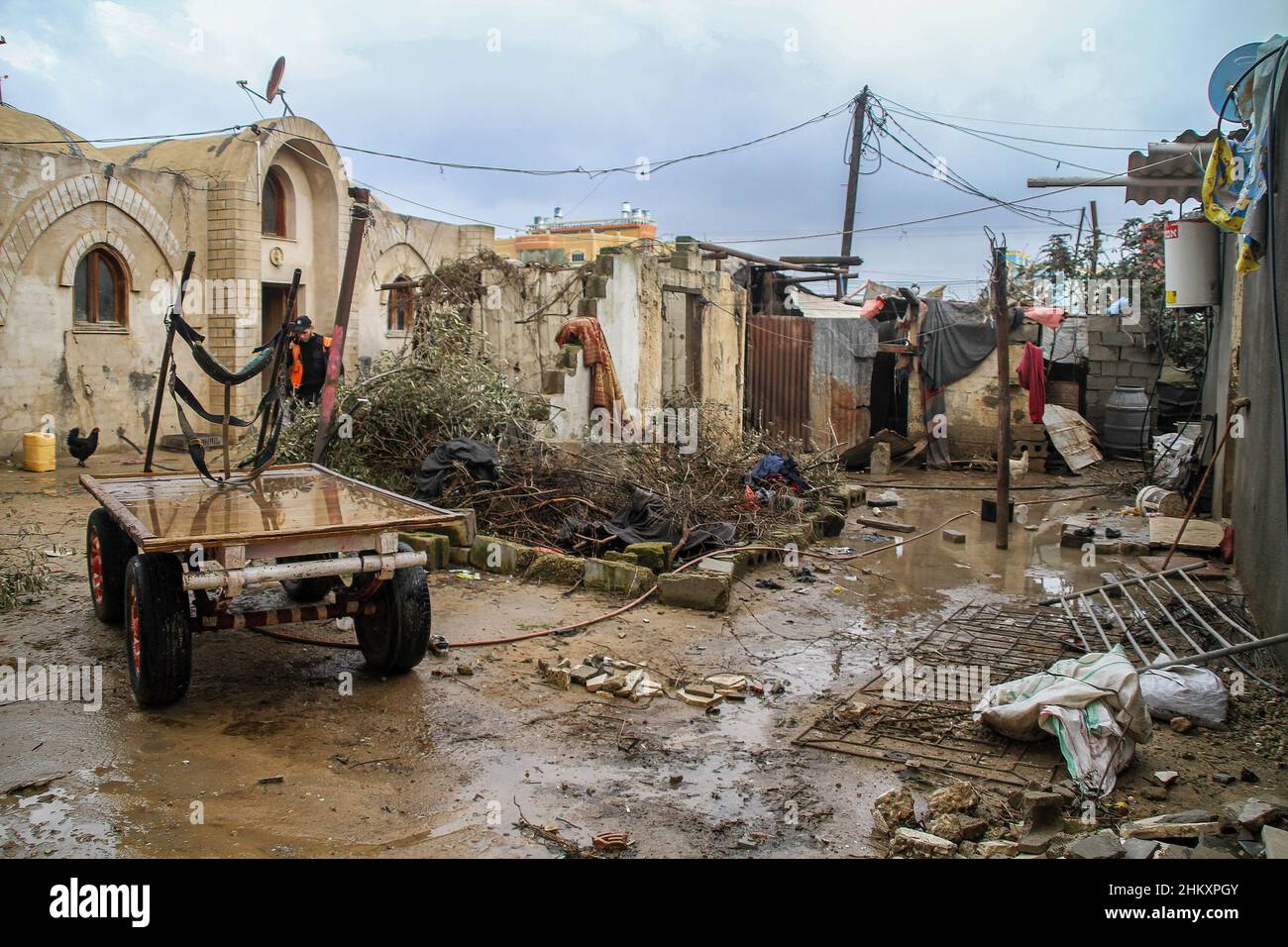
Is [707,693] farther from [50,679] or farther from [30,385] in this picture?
[30,385]

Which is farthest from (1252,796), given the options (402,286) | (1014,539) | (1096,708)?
(402,286)

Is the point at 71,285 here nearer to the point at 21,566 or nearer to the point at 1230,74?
the point at 21,566

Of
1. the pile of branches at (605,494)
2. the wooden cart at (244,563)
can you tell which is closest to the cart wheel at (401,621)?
the wooden cart at (244,563)

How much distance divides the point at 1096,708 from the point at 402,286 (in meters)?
13.4

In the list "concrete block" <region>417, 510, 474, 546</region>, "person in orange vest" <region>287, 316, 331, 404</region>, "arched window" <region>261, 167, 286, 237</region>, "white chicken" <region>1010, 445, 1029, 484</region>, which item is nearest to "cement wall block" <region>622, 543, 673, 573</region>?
"concrete block" <region>417, 510, 474, 546</region>

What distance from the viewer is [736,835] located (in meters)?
4.32

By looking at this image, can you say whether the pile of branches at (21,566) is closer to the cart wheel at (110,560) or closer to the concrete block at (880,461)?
the cart wheel at (110,560)

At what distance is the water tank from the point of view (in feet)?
58.2

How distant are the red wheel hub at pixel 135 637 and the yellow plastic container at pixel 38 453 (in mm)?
10129

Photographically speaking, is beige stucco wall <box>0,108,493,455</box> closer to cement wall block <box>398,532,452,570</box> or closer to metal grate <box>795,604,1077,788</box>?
cement wall block <box>398,532,452,570</box>

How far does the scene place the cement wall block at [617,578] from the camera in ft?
27.6

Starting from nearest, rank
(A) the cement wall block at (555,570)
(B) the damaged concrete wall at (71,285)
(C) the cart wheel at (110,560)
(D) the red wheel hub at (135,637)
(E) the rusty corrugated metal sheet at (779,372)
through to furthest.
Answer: (D) the red wheel hub at (135,637) → (C) the cart wheel at (110,560) → (A) the cement wall block at (555,570) → (B) the damaged concrete wall at (71,285) → (E) the rusty corrugated metal sheet at (779,372)

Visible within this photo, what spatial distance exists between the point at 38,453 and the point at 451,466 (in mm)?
7700

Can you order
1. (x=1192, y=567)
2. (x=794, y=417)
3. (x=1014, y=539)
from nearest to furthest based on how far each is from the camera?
(x=1192, y=567), (x=1014, y=539), (x=794, y=417)
